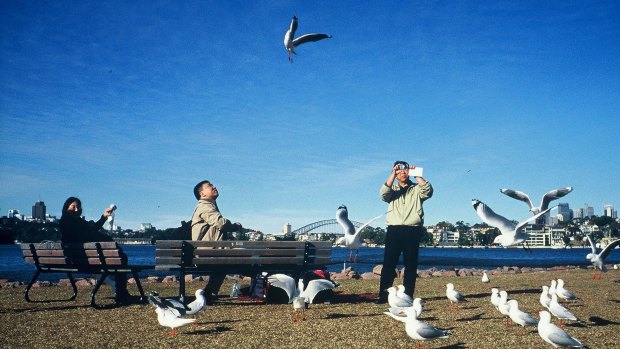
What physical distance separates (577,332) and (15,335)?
6.47m

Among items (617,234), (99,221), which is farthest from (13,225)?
(99,221)

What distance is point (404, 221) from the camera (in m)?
8.88

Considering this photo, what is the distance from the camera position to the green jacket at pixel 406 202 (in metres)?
8.83

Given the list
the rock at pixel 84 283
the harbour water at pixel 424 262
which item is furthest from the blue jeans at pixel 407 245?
the rock at pixel 84 283

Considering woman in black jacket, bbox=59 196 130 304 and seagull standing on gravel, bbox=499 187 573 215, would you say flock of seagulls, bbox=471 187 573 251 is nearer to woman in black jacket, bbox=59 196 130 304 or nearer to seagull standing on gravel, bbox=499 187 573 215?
seagull standing on gravel, bbox=499 187 573 215

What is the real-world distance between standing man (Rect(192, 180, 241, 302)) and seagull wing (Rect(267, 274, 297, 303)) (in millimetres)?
967

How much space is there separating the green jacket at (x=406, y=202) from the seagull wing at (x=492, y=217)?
2287 millimetres

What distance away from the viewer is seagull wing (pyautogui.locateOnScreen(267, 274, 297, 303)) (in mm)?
8352

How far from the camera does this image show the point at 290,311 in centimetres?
822

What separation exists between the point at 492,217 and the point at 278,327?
18.9ft

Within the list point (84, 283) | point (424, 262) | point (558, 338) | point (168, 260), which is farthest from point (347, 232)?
point (424, 262)

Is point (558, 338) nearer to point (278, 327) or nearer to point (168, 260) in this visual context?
point (278, 327)

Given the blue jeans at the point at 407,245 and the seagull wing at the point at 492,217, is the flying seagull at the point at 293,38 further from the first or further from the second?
the seagull wing at the point at 492,217

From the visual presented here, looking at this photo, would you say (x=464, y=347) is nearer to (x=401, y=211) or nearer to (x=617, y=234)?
(x=401, y=211)
